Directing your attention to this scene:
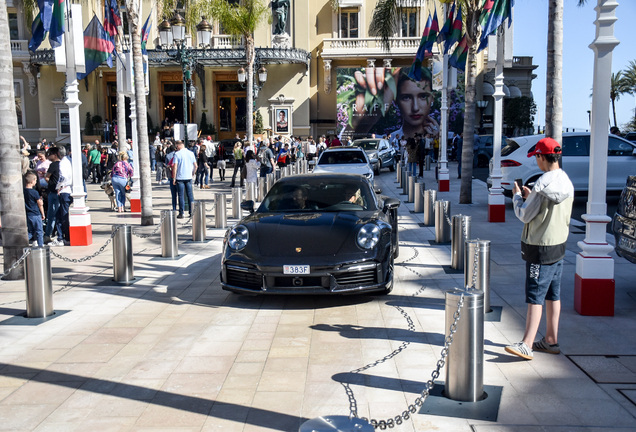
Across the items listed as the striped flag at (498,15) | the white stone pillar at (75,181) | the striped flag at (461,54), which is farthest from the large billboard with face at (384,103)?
the white stone pillar at (75,181)

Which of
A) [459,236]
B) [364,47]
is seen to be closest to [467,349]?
[459,236]

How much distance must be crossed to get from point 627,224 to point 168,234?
6673 millimetres

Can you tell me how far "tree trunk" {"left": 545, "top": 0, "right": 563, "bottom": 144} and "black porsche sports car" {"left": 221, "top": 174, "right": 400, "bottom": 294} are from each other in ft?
11.1

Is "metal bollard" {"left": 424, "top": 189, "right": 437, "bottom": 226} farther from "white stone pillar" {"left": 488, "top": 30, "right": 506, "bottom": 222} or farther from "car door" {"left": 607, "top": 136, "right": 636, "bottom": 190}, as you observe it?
"car door" {"left": 607, "top": 136, "right": 636, "bottom": 190}

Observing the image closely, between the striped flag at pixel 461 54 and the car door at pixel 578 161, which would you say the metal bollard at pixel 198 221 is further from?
the striped flag at pixel 461 54

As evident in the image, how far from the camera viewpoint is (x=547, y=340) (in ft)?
17.2

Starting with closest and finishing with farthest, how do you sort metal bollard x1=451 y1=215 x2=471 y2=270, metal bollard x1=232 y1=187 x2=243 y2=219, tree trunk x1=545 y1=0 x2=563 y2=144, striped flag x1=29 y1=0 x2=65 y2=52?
metal bollard x1=451 y1=215 x2=471 y2=270 < tree trunk x1=545 y1=0 x2=563 y2=144 < striped flag x1=29 y1=0 x2=65 y2=52 < metal bollard x1=232 y1=187 x2=243 y2=219

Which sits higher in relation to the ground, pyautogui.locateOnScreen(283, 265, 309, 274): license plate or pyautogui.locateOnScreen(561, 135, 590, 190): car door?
pyautogui.locateOnScreen(561, 135, 590, 190): car door

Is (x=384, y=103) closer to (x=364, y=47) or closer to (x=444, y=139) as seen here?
(x=364, y=47)

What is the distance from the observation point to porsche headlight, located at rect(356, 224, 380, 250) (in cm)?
676

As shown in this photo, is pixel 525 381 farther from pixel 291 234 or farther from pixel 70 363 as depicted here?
pixel 70 363

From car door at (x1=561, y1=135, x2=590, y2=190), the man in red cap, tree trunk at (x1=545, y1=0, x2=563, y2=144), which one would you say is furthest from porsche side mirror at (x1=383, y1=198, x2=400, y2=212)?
car door at (x1=561, y1=135, x2=590, y2=190)

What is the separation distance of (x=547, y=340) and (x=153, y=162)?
27627 millimetres

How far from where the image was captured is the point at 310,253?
6629mm
